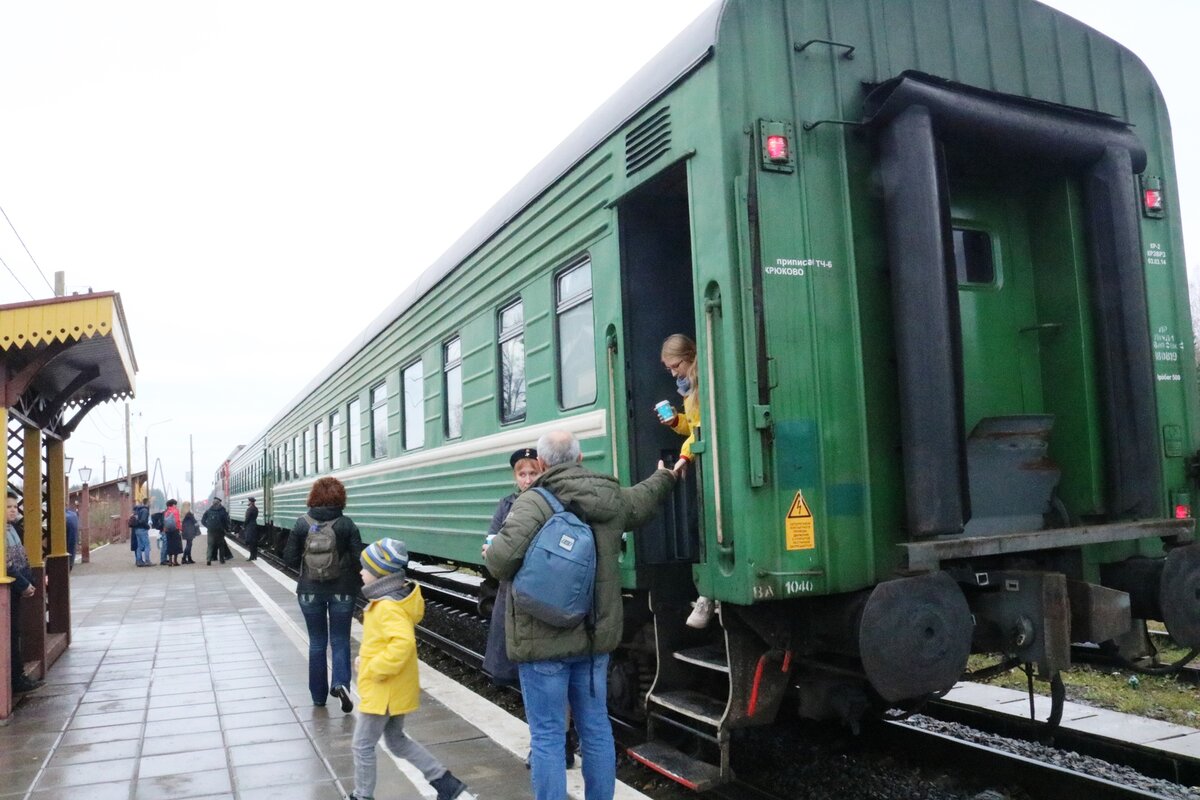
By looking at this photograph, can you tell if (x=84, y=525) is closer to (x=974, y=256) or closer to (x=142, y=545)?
(x=142, y=545)

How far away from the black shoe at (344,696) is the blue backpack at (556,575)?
331 cm

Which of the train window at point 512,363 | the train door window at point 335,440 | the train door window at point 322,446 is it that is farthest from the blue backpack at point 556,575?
the train door window at point 322,446

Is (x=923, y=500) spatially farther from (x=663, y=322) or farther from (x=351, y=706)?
(x=351, y=706)

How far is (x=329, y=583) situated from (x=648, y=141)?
3636mm

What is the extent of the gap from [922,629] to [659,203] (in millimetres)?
2601

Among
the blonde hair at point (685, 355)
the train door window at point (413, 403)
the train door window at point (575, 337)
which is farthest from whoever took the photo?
the train door window at point (413, 403)

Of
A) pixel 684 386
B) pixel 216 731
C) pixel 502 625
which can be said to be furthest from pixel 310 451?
pixel 502 625

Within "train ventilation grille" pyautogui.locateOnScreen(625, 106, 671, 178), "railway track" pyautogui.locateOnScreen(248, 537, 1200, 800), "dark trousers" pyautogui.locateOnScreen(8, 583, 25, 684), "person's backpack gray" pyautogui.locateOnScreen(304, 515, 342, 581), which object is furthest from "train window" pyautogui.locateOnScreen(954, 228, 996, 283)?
"dark trousers" pyautogui.locateOnScreen(8, 583, 25, 684)

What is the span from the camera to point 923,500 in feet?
13.5

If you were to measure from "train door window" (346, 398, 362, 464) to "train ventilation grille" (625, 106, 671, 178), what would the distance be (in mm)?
8057

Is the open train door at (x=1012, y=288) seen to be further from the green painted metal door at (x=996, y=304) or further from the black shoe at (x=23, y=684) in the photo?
the black shoe at (x=23, y=684)

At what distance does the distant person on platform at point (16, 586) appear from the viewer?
271 inches

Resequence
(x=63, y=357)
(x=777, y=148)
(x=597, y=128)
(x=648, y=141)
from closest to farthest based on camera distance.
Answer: (x=777, y=148)
(x=648, y=141)
(x=597, y=128)
(x=63, y=357)

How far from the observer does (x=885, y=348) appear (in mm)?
4488
